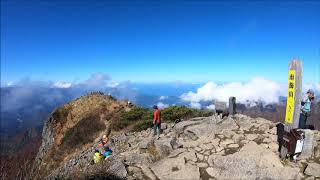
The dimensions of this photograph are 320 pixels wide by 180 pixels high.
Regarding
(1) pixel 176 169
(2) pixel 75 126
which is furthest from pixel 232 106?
(2) pixel 75 126

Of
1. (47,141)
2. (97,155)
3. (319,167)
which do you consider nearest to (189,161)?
(319,167)

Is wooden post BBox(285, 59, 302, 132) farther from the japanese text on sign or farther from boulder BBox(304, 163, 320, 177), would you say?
boulder BBox(304, 163, 320, 177)

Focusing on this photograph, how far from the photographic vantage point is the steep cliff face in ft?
92.1

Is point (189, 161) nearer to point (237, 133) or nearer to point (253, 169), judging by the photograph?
point (253, 169)

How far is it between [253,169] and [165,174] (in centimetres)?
356

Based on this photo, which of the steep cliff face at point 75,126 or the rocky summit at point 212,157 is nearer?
the rocky summit at point 212,157

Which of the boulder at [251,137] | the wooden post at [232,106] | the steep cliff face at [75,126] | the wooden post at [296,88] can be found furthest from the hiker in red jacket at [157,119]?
the steep cliff face at [75,126]

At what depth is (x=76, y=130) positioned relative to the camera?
96.5 feet

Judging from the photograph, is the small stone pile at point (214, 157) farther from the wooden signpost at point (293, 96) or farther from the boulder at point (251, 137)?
the wooden signpost at point (293, 96)

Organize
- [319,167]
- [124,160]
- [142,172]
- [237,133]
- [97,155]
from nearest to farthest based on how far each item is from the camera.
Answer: [319,167] < [142,172] < [124,160] < [237,133] < [97,155]

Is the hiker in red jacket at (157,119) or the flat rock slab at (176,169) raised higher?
the hiker in red jacket at (157,119)

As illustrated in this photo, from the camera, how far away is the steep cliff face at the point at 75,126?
92.1 feet

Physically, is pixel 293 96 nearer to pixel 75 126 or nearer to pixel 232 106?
pixel 232 106

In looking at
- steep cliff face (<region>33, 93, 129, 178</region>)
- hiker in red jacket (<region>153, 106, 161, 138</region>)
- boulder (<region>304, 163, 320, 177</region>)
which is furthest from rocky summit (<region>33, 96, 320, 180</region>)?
steep cliff face (<region>33, 93, 129, 178</region>)
